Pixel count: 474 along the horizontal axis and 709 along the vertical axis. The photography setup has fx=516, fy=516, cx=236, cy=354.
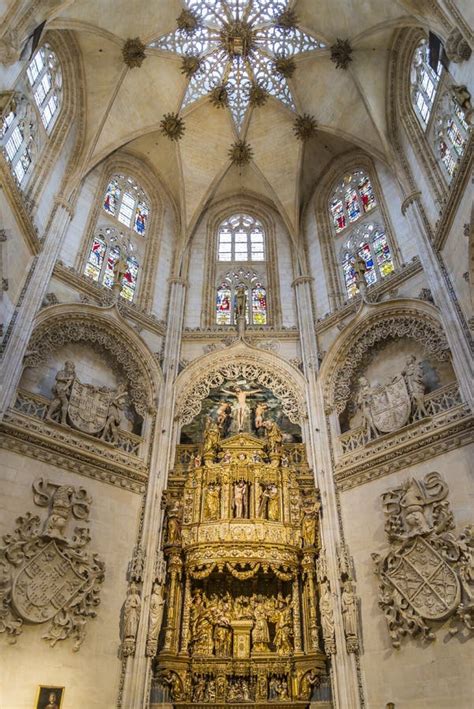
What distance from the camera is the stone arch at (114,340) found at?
14141 mm

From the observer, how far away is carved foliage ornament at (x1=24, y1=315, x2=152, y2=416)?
45.2ft

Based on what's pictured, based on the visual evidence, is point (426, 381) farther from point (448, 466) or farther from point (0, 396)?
point (0, 396)

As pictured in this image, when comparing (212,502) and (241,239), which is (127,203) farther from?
(212,502)

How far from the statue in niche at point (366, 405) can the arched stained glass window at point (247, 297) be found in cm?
451

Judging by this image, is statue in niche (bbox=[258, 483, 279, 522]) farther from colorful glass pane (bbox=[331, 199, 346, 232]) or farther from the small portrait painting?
colorful glass pane (bbox=[331, 199, 346, 232])

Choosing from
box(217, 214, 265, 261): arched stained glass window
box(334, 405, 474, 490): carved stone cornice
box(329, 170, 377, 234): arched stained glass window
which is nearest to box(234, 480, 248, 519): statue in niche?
box(334, 405, 474, 490): carved stone cornice

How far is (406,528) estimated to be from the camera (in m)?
11.2

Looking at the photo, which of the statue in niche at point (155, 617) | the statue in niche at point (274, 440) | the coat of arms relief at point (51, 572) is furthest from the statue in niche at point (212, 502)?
the coat of arms relief at point (51, 572)

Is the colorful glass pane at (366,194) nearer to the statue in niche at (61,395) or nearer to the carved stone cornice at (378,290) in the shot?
the carved stone cornice at (378,290)

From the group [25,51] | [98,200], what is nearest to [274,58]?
[98,200]

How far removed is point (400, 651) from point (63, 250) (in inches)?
532

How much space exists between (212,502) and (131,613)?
3033 millimetres

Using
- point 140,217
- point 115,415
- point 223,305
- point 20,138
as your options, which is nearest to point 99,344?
point 115,415

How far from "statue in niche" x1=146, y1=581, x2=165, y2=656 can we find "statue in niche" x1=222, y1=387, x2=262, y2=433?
187 inches
